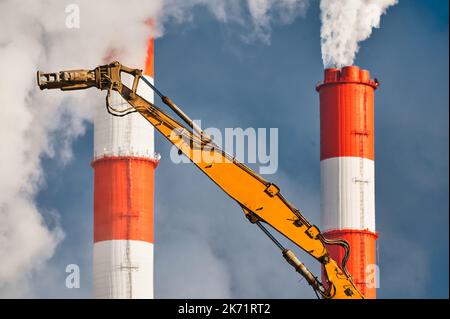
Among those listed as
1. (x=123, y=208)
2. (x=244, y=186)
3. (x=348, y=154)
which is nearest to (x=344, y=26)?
(x=348, y=154)

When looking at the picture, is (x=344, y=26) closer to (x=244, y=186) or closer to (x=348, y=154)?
(x=348, y=154)

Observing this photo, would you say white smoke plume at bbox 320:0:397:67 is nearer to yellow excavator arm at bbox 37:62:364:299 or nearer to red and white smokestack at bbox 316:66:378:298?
red and white smokestack at bbox 316:66:378:298

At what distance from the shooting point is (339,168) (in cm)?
5878

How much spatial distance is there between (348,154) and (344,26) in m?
5.47

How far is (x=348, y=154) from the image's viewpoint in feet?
193

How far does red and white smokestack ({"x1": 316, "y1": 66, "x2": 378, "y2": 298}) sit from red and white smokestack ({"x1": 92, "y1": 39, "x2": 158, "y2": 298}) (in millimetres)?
6474

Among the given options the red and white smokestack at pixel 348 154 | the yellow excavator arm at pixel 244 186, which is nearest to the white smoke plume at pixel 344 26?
the red and white smokestack at pixel 348 154

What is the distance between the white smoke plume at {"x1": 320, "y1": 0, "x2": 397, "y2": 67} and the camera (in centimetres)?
6106

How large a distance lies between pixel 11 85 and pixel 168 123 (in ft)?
74.7

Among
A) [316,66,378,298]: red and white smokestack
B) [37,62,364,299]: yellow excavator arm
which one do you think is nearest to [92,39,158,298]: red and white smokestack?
[316,66,378,298]: red and white smokestack

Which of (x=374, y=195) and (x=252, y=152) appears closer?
(x=252, y=152)

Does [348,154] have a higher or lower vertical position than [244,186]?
higher
